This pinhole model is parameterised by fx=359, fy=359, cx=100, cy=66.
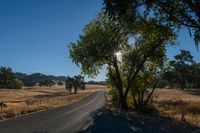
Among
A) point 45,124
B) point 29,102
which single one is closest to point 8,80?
point 29,102

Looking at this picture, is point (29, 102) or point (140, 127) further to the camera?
point (29, 102)

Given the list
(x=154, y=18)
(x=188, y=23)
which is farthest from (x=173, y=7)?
(x=154, y=18)

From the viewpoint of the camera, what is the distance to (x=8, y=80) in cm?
17100

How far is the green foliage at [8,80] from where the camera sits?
543 ft

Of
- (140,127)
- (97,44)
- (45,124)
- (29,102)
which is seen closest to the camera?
(140,127)

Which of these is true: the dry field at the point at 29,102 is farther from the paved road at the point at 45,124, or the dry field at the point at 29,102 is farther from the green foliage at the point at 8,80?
the green foliage at the point at 8,80

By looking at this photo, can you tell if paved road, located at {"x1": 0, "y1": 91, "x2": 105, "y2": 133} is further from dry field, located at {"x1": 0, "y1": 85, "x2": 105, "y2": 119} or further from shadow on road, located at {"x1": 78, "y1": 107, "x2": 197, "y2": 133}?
dry field, located at {"x1": 0, "y1": 85, "x2": 105, "y2": 119}

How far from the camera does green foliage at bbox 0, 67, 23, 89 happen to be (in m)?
166

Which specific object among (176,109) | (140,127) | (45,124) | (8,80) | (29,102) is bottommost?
(140,127)

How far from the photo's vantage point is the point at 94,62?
45031mm

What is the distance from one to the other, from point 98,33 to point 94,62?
13.4ft

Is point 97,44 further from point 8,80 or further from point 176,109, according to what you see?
point 8,80

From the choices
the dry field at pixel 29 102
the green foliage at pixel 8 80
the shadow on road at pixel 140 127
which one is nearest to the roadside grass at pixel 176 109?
the shadow on road at pixel 140 127

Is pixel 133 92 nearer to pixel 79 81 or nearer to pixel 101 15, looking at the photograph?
pixel 101 15
